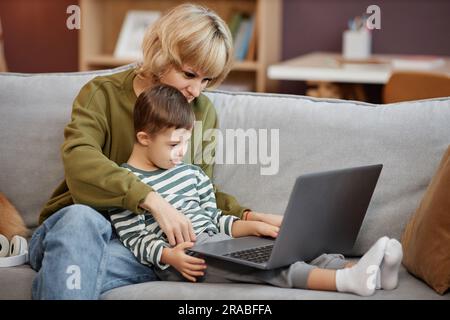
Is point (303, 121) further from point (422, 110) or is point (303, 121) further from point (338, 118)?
point (422, 110)

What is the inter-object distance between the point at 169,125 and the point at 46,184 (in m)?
0.48

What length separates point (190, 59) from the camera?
1.79 meters

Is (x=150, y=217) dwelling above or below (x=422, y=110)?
below

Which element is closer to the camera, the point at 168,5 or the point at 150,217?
the point at 150,217

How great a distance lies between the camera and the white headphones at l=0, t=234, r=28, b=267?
173 centimetres

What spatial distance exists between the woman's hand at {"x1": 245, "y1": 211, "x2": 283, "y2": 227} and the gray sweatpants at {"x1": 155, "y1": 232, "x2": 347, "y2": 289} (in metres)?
0.17

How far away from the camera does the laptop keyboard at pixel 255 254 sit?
1.53 m

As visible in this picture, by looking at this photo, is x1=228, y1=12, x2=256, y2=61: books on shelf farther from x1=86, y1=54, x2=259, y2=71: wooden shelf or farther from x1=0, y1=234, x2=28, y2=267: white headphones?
x1=0, y1=234, x2=28, y2=267: white headphones

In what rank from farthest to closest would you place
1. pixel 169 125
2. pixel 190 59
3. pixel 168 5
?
pixel 168 5
pixel 190 59
pixel 169 125

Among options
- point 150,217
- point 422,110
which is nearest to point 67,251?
point 150,217

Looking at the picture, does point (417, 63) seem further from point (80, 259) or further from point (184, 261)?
point (80, 259)

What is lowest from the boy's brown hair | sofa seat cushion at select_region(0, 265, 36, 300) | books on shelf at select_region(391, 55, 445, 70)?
sofa seat cushion at select_region(0, 265, 36, 300)

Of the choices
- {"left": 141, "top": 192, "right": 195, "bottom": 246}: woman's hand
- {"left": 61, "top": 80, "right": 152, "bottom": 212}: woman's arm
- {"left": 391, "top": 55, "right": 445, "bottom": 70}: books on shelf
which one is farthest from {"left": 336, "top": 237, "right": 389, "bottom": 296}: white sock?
{"left": 391, "top": 55, "right": 445, "bottom": 70}: books on shelf
